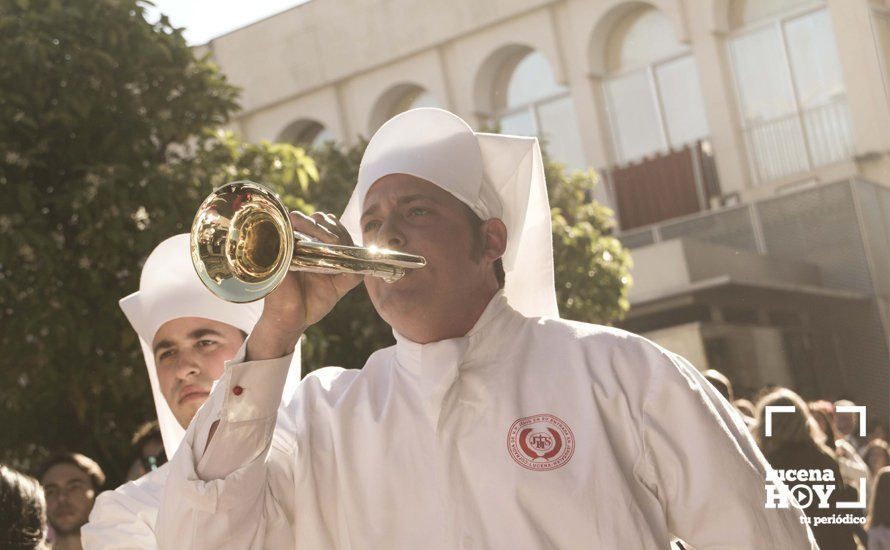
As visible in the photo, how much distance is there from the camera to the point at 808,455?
3.63m

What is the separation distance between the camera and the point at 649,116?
4492mm

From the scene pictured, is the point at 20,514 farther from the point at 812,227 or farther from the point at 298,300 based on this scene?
the point at 812,227

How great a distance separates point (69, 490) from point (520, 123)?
105 inches

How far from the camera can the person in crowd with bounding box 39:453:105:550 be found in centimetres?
581

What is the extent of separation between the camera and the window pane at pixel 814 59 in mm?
3914

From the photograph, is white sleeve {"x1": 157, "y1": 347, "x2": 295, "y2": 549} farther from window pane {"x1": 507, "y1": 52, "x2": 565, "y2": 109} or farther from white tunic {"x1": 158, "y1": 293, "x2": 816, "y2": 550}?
window pane {"x1": 507, "y1": 52, "x2": 565, "y2": 109}

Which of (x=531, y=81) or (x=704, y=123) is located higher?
(x=531, y=81)

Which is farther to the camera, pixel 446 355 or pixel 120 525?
pixel 120 525

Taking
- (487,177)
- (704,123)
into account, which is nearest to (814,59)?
(704,123)

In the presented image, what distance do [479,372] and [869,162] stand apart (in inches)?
65.6

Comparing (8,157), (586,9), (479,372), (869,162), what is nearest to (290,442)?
(479,372)

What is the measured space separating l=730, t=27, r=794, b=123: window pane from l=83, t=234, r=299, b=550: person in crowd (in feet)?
5.62

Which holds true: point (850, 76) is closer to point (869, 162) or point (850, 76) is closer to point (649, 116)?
point (869, 162)

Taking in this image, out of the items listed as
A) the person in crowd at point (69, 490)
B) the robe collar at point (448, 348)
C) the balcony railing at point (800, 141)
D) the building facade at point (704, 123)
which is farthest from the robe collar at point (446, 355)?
the person in crowd at point (69, 490)
